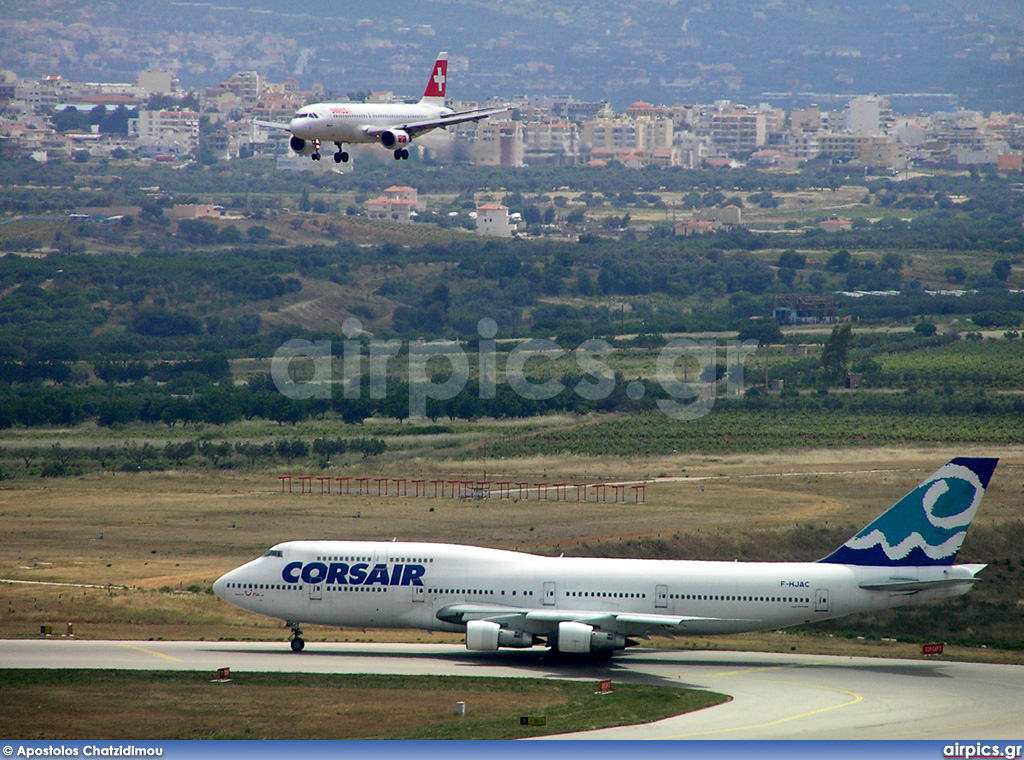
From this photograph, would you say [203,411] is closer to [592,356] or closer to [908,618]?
[592,356]

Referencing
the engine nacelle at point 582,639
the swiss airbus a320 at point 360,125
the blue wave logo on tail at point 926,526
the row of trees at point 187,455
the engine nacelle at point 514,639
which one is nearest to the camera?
the engine nacelle at point 582,639

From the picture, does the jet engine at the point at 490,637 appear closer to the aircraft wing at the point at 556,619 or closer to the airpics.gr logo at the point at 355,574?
the aircraft wing at the point at 556,619

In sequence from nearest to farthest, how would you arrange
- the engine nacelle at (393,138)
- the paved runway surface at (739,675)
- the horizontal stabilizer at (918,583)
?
the paved runway surface at (739,675)
the horizontal stabilizer at (918,583)
the engine nacelle at (393,138)

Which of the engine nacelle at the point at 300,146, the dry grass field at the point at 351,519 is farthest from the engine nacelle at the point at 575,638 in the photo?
the engine nacelle at the point at 300,146

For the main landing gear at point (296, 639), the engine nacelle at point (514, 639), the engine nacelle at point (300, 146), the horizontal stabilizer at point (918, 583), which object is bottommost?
the main landing gear at point (296, 639)

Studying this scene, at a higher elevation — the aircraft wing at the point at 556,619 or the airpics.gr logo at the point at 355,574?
the airpics.gr logo at the point at 355,574

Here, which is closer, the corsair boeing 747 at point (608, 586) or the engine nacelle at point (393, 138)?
the corsair boeing 747 at point (608, 586)

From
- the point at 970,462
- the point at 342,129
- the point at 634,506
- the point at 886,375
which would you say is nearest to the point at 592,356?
the point at 886,375
